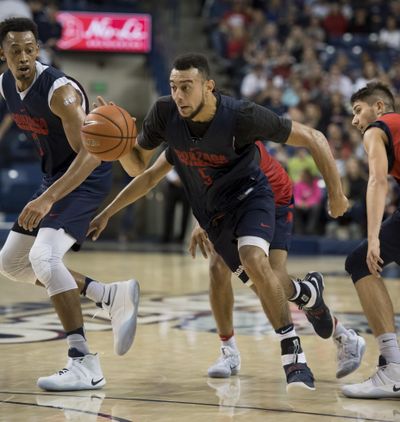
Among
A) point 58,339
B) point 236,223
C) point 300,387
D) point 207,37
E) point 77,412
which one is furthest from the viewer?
point 207,37

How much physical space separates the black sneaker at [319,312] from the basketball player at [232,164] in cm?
56

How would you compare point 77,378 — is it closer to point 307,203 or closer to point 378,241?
point 378,241

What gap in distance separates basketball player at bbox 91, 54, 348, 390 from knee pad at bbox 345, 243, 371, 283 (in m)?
0.25

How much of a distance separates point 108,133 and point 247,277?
1161 mm

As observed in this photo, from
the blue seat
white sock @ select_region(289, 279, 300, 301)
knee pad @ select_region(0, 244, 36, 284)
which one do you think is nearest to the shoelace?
white sock @ select_region(289, 279, 300, 301)

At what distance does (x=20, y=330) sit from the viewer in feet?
23.7

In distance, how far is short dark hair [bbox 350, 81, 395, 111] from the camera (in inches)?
212

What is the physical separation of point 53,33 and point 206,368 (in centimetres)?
1249

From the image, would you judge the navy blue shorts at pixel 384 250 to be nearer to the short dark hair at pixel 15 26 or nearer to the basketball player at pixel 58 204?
the basketball player at pixel 58 204

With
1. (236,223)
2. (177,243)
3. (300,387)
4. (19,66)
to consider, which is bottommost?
(177,243)

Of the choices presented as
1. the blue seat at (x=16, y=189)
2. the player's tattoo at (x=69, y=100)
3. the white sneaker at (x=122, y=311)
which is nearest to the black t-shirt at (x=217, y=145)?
the player's tattoo at (x=69, y=100)

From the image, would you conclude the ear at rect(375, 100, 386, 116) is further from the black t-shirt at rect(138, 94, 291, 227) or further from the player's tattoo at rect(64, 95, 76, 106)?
the player's tattoo at rect(64, 95, 76, 106)

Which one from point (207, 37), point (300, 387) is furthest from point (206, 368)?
point (207, 37)

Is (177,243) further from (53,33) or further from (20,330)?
(20,330)
